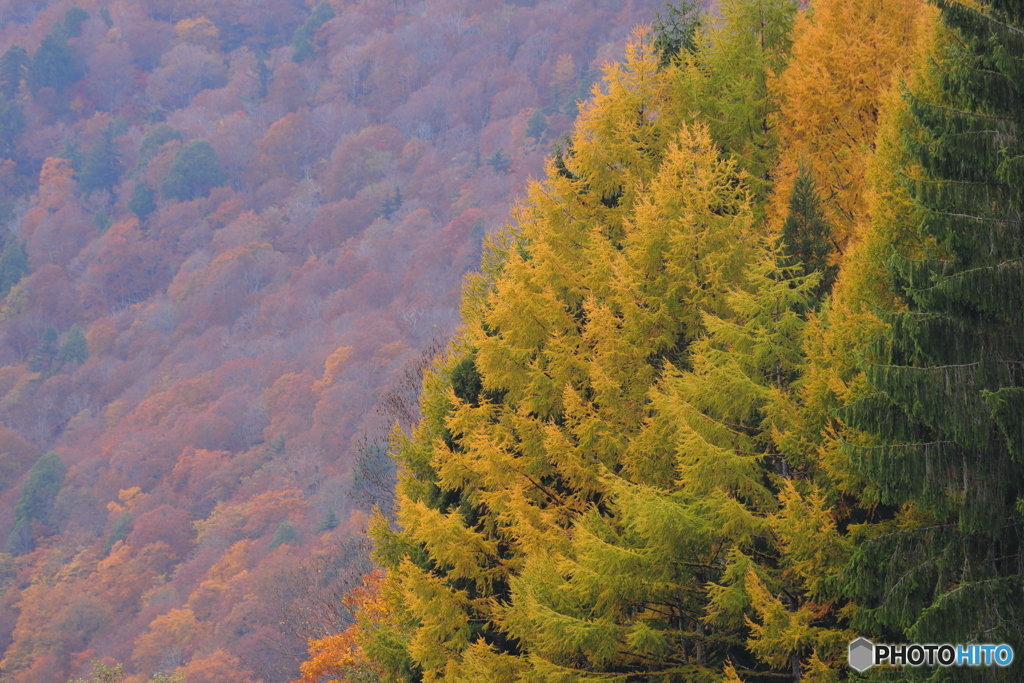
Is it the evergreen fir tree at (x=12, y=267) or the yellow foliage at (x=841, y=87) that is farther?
the evergreen fir tree at (x=12, y=267)

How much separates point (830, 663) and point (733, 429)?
9.13 ft

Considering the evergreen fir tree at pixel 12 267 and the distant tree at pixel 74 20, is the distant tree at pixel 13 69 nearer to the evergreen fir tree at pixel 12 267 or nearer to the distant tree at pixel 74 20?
the distant tree at pixel 74 20

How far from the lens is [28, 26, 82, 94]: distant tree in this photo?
152375 mm

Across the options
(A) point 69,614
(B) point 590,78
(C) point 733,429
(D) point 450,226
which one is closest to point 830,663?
(C) point 733,429

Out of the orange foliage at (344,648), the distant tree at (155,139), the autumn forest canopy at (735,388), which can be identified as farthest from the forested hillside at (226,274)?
the autumn forest canopy at (735,388)

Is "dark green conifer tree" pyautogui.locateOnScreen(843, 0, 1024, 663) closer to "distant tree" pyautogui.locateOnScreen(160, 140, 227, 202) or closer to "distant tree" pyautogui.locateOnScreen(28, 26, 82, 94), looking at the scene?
"distant tree" pyautogui.locateOnScreen(160, 140, 227, 202)

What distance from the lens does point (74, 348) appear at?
113125 mm

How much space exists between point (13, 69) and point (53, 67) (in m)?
6.64

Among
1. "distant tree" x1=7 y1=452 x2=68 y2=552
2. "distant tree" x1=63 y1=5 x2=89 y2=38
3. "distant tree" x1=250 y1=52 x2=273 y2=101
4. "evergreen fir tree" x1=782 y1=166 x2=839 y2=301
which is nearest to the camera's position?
"evergreen fir tree" x1=782 y1=166 x2=839 y2=301

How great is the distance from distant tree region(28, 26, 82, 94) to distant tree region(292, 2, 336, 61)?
3479 cm

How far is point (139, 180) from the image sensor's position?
13438 cm

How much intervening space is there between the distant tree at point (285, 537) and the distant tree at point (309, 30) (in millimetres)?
104848

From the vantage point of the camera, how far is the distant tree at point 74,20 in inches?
6195

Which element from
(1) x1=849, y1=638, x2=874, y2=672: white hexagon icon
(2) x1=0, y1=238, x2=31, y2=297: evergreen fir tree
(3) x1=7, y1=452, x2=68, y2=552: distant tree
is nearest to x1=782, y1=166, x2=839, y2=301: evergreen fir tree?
(1) x1=849, y1=638, x2=874, y2=672: white hexagon icon
